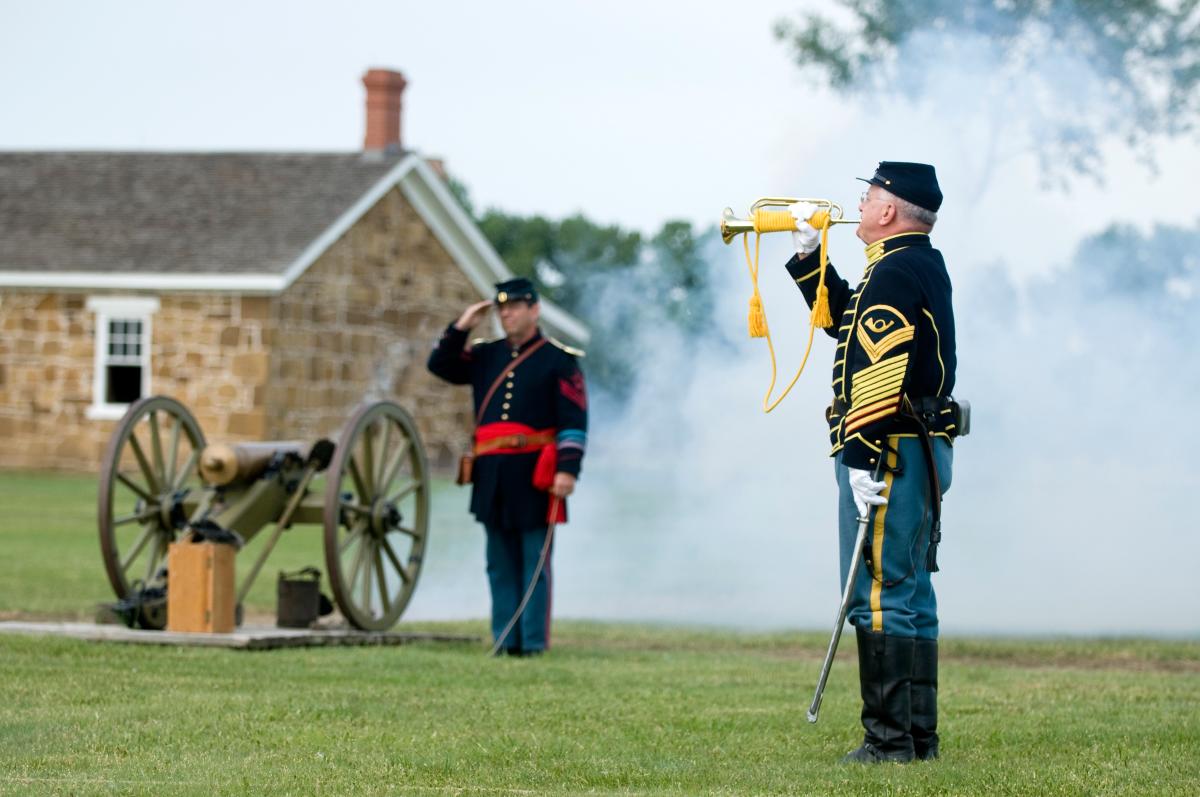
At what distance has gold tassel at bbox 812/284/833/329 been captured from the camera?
18.7ft

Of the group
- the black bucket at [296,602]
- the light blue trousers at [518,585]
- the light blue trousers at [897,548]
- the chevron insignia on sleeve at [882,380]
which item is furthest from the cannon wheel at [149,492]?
the chevron insignia on sleeve at [882,380]

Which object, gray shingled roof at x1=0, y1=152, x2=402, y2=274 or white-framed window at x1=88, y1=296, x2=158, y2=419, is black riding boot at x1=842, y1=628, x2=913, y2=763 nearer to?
gray shingled roof at x1=0, y1=152, x2=402, y2=274

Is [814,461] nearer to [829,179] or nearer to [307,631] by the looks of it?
[829,179]

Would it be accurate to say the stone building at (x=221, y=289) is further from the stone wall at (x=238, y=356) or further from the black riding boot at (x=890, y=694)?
the black riding boot at (x=890, y=694)

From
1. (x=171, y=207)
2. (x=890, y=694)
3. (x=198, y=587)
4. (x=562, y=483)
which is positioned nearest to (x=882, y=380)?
(x=890, y=694)

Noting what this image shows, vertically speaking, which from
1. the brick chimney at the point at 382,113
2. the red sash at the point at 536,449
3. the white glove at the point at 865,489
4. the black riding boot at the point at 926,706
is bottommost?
the black riding boot at the point at 926,706

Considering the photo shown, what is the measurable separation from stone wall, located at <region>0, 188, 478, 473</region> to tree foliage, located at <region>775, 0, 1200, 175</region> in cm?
899

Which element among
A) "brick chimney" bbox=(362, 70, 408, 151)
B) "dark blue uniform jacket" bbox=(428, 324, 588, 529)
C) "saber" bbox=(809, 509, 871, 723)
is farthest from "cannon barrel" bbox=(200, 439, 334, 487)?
"brick chimney" bbox=(362, 70, 408, 151)

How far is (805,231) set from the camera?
5.68 meters

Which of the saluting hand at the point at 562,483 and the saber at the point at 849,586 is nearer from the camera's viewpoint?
the saber at the point at 849,586

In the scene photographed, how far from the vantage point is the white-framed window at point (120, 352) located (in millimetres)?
22578

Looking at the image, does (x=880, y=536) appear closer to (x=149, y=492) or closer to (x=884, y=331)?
(x=884, y=331)

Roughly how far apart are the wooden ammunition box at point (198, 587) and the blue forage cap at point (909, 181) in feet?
12.0

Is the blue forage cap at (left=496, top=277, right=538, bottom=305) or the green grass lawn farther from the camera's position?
the blue forage cap at (left=496, top=277, right=538, bottom=305)
